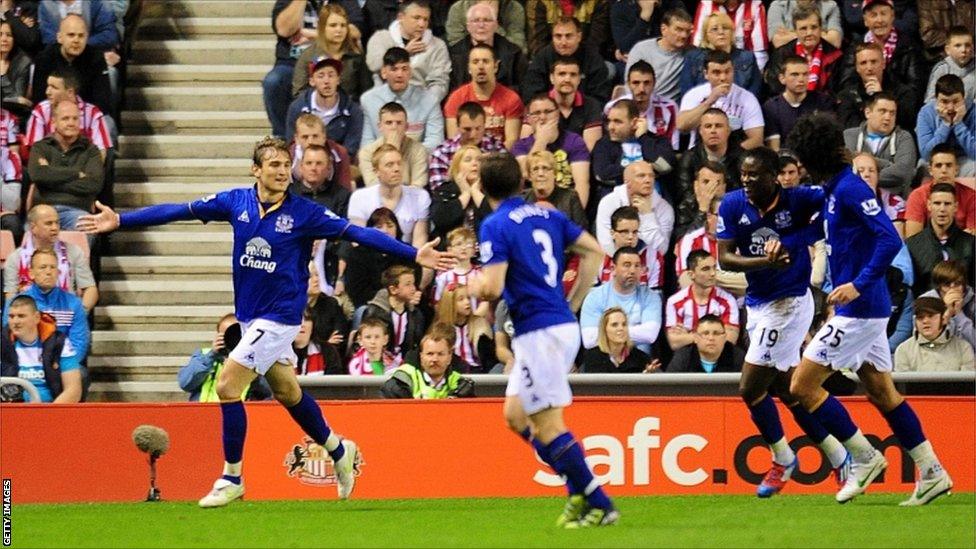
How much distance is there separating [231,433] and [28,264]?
4523 mm

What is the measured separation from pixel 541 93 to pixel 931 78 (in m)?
3.56

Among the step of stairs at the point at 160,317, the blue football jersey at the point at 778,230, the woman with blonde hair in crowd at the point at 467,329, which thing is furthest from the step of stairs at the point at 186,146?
the blue football jersey at the point at 778,230

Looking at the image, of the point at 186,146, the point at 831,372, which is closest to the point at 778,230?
the point at 831,372

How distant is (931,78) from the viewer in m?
15.6

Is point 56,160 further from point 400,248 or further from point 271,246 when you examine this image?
point 400,248

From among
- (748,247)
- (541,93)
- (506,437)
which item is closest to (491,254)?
(748,247)

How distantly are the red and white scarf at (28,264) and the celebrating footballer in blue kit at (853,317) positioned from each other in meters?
7.00

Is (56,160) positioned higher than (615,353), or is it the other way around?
(56,160)

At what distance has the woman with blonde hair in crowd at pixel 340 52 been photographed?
16.2 m

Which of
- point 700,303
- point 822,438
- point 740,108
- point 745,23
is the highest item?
point 745,23

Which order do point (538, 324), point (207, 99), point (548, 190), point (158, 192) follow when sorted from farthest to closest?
point (207, 99)
point (158, 192)
point (548, 190)
point (538, 324)

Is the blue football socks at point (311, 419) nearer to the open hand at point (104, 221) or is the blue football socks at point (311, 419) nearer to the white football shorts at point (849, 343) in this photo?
the open hand at point (104, 221)

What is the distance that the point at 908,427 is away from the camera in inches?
419

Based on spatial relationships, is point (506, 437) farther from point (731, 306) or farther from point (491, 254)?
point (491, 254)
